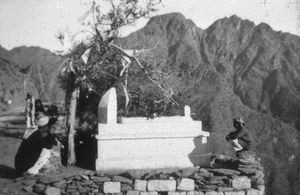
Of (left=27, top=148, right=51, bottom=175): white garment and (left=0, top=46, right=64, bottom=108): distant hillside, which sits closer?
(left=27, top=148, right=51, bottom=175): white garment

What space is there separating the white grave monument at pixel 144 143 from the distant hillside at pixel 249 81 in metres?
24.1

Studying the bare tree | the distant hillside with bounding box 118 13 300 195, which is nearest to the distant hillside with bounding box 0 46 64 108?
the distant hillside with bounding box 118 13 300 195

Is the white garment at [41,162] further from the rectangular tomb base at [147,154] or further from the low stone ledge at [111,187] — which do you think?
the low stone ledge at [111,187]

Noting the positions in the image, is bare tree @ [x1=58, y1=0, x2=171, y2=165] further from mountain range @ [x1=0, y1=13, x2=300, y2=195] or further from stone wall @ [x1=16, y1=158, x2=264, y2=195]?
mountain range @ [x1=0, y1=13, x2=300, y2=195]

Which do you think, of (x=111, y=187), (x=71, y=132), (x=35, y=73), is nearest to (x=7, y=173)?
(x=71, y=132)

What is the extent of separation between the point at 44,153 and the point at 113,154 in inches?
74.0

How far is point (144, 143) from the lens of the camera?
10.8 metres

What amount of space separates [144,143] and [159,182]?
146 cm

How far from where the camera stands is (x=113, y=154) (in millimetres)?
10656

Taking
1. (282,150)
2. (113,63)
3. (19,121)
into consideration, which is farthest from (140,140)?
(282,150)

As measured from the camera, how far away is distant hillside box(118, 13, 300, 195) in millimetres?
45375

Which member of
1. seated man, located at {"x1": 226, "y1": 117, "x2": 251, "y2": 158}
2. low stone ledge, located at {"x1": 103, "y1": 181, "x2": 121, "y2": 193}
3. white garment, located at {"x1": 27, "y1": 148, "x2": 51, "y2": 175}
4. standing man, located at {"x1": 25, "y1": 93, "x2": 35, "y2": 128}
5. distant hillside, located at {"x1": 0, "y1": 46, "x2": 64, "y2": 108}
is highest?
distant hillside, located at {"x1": 0, "y1": 46, "x2": 64, "y2": 108}

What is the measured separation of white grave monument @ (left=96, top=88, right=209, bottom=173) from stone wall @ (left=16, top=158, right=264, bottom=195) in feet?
2.60

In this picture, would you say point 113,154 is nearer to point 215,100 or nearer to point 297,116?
point 215,100
